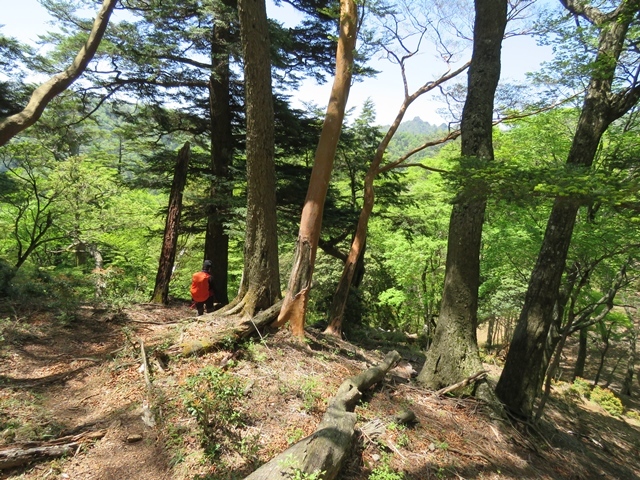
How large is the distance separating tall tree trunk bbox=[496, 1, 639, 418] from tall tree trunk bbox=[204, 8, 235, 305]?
668cm

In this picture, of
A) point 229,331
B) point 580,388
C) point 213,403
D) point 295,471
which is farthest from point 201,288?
point 580,388

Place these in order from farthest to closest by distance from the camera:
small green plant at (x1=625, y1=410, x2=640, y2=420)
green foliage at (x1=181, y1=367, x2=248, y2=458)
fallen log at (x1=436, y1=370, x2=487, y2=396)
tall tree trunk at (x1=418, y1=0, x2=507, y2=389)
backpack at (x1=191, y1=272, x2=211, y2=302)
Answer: small green plant at (x1=625, y1=410, x2=640, y2=420)
backpack at (x1=191, y1=272, x2=211, y2=302)
tall tree trunk at (x1=418, y1=0, x2=507, y2=389)
fallen log at (x1=436, y1=370, x2=487, y2=396)
green foliage at (x1=181, y1=367, x2=248, y2=458)

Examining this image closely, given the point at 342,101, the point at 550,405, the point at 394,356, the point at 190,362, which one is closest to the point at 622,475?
the point at 550,405

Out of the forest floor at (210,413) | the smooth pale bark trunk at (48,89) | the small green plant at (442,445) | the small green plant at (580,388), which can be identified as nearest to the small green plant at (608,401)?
the small green plant at (580,388)

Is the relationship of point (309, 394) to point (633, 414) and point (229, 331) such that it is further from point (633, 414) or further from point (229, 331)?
point (633, 414)

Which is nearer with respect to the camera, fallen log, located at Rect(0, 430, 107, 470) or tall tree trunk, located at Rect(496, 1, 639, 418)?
fallen log, located at Rect(0, 430, 107, 470)

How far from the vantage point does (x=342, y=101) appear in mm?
5910

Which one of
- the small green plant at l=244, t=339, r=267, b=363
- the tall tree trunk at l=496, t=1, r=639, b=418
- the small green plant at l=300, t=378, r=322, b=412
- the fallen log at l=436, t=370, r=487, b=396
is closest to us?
the small green plant at l=300, t=378, r=322, b=412

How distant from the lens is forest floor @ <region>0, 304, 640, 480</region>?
10.0 ft

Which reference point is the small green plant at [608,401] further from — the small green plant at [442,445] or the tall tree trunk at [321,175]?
the tall tree trunk at [321,175]

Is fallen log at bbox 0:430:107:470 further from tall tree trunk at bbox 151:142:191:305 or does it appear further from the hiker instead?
tall tree trunk at bbox 151:142:191:305

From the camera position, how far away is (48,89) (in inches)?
222

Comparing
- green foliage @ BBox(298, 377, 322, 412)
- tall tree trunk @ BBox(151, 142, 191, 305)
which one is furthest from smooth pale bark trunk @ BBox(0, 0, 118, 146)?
green foliage @ BBox(298, 377, 322, 412)

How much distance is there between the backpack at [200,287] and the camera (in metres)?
6.65
